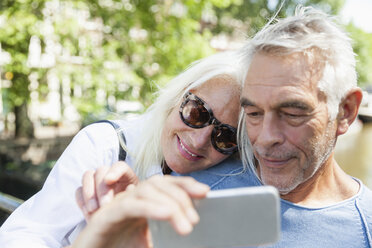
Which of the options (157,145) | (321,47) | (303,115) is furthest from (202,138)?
(321,47)

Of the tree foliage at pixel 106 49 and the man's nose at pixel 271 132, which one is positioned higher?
the man's nose at pixel 271 132

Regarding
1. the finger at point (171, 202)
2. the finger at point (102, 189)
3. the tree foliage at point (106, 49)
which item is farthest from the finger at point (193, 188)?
the tree foliage at point (106, 49)

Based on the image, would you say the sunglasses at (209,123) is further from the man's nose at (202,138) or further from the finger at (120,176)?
the finger at (120,176)

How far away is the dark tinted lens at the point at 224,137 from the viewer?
1841 millimetres

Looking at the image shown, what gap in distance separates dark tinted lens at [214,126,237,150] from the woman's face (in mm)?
30

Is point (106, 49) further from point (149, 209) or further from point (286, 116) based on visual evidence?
point (149, 209)

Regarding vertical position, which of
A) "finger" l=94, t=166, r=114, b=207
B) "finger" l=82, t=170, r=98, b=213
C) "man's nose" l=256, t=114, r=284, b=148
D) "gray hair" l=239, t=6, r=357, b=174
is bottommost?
"finger" l=82, t=170, r=98, b=213

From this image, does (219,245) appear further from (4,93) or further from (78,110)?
(4,93)

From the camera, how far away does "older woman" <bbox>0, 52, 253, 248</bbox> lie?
5.13ft

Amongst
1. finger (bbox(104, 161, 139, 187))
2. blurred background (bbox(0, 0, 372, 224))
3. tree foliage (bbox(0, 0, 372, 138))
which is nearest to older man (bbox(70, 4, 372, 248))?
finger (bbox(104, 161, 139, 187))

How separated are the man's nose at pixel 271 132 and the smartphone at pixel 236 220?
2.55ft

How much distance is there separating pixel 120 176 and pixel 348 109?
1081 millimetres

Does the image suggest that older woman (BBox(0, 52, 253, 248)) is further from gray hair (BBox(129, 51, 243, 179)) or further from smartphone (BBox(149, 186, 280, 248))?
smartphone (BBox(149, 186, 280, 248))

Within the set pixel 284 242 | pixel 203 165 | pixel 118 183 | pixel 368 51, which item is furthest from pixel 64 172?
pixel 368 51
